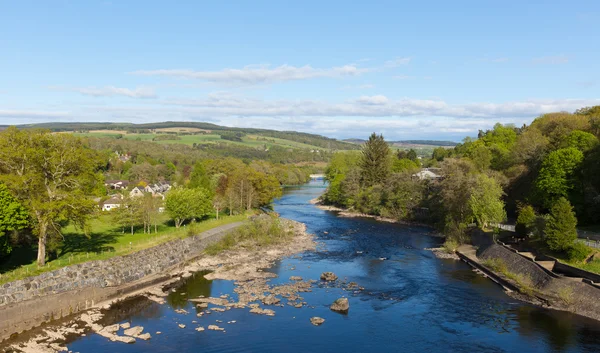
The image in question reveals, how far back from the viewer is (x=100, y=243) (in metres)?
47.2

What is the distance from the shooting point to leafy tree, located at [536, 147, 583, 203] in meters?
52.8

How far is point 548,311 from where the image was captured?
34312 mm

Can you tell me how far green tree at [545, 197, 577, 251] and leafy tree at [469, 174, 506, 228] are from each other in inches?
527

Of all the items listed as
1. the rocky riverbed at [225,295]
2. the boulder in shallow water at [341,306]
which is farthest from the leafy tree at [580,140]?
the boulder in shallow water at [341,306]

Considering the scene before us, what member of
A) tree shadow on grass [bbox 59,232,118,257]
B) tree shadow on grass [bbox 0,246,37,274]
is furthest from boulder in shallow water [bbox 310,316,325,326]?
tree shadow on grass [bbox 0,246,37,274]

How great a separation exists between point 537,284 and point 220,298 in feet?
86.1

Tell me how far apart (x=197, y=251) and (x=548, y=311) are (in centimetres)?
3516

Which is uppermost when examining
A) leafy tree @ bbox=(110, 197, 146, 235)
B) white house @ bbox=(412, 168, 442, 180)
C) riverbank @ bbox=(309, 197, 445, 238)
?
white house @ bbox=(412, 168, 442, 180)

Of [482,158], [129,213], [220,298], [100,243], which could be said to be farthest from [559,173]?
[100,243]

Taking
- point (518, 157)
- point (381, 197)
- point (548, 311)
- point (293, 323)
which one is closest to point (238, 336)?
point (293, 323)

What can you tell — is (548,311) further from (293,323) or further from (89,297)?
(89,297)

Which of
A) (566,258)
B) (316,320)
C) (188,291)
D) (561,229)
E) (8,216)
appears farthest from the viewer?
(561,229)

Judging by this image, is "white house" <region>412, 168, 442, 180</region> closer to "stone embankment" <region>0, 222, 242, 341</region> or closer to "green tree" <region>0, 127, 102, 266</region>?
"stone embankment" <region>0, 222, 242, 341</region>

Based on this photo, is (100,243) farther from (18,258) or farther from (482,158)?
(482,158)
